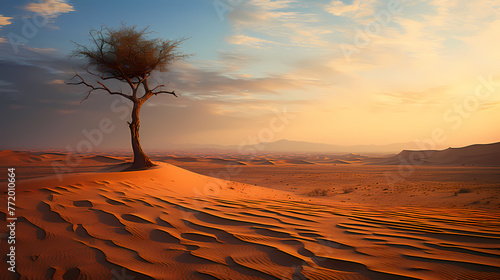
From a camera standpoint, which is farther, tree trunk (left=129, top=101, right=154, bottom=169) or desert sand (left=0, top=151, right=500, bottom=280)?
tree trunk (left=129, top=101, right=154, bottom=169)

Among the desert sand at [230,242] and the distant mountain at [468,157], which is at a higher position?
the distant mountain at [468,157]

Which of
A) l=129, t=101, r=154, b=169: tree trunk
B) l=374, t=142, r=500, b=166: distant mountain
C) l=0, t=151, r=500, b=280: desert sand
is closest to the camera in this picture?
l=0, t=151, r=500, b=280: desert sand

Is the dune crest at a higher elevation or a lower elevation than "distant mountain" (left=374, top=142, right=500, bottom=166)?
lower

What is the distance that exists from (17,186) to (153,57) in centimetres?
777

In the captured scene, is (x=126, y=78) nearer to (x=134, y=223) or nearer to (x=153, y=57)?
(x=153, y=57)

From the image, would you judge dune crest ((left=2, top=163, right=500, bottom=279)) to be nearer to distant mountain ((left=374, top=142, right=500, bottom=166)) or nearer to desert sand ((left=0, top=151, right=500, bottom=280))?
desert sand ((left=0, top=151, right=500, bottom=280))

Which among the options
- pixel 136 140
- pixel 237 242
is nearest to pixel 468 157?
pixel 136 140

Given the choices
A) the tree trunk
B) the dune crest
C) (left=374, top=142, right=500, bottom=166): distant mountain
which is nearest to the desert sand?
the dune crest

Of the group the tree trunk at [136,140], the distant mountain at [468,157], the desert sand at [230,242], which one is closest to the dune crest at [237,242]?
the desert sand at [230,242]

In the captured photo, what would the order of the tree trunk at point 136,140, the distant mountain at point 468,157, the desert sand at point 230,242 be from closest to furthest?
the desert sand at point 230,242 → the tree trunk at point 136,140 → the distant mountain at point 468,157

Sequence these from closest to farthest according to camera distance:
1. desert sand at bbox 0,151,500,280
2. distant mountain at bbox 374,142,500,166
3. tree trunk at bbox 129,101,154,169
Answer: desert sand at bbox 0,151,500,280 < tree trunk at bbox 129,101,154,169 < distant mountain at bbox 374,142,500,166

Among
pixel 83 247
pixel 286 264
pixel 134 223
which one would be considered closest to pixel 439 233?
pixel 286 264

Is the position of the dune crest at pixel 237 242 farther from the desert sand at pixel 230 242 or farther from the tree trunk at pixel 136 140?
the tree trunk at pixel 136 140

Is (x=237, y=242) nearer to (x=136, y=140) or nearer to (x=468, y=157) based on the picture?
(x=136, y=140)
